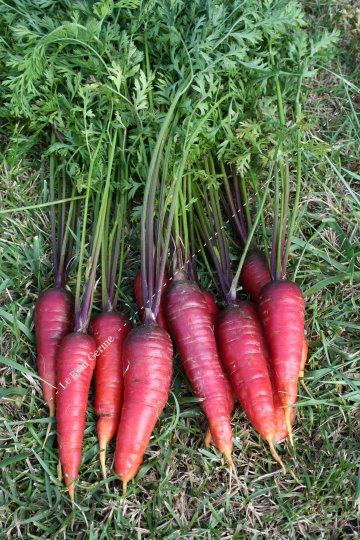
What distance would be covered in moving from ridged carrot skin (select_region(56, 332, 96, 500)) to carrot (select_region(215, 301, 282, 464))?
65 centimetres

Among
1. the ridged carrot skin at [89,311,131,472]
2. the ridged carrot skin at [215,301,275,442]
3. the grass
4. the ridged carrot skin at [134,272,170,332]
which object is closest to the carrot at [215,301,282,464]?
the ridged carrot skin at [215,301,275,442]

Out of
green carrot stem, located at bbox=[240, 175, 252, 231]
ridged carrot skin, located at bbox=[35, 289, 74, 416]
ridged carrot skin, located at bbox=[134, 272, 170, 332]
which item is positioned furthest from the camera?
green carrot stem, located at bbox=[240, 175, 252, 231]

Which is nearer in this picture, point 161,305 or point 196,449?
point 196,449

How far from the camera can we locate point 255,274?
2691 millimetres

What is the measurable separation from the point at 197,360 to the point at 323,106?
1.90 metres

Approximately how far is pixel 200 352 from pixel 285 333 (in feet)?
1.36

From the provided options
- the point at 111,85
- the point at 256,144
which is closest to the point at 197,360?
the point at 256,144

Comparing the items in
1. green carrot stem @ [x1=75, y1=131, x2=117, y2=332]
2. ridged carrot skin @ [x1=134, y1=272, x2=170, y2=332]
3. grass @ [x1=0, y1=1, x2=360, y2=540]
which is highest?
green carrot stem @ [x1=75, y1=131, x2=117, y2=332]

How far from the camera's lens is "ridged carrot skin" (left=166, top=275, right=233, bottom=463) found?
2.40 m

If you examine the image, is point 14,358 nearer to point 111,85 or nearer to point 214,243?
point 214,243

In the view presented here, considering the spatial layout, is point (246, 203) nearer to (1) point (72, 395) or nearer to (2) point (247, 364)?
(2) point (247, 364)

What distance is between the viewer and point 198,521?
2.33 m

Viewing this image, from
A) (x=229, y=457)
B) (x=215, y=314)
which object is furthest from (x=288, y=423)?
(x=215, y=314)

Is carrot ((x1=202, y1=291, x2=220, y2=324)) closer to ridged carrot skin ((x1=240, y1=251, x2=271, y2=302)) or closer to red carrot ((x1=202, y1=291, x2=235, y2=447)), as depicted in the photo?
red carrot ((x1=202, y1=291, x2=235, y2=447))
